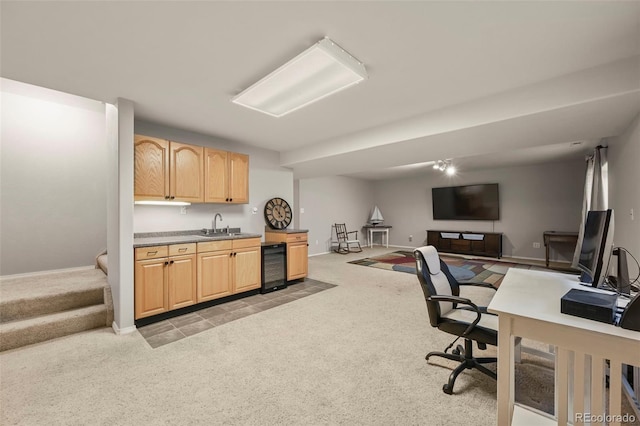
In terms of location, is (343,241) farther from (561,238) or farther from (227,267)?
(561,238)

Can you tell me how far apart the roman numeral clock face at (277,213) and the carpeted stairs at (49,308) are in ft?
8.14

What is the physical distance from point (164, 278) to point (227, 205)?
61.5 inches

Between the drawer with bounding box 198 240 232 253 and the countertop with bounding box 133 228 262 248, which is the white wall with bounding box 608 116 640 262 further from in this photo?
the drawer with bounding box 198 240 232 253

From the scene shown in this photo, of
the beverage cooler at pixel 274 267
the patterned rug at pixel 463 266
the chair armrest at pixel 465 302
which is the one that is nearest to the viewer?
the chair armrest at pixel 465 302

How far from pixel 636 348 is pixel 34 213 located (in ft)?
19.6

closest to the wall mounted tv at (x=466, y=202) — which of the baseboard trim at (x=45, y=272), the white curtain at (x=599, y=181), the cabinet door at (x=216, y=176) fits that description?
the white curtain at (x=599, y=181)

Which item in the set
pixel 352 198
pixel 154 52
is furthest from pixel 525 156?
pixel 154 52

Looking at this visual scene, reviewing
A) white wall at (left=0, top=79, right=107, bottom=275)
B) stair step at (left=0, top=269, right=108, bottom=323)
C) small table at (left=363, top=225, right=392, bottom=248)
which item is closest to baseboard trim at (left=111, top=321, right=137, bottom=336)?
stair step at (left=0, top=269, right=108, bottom=323)

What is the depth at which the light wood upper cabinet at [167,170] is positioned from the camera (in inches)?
121

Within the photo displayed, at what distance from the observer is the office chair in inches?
70.2

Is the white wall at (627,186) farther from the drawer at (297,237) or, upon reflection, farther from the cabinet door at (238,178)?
the cabinet door at (238,178)

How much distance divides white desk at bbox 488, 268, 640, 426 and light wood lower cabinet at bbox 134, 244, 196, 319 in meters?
3.13

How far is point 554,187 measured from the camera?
6.40 metres

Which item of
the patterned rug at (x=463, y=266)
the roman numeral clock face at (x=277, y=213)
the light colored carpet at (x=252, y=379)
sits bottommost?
the light colored carpet at (x=252, y=379)
